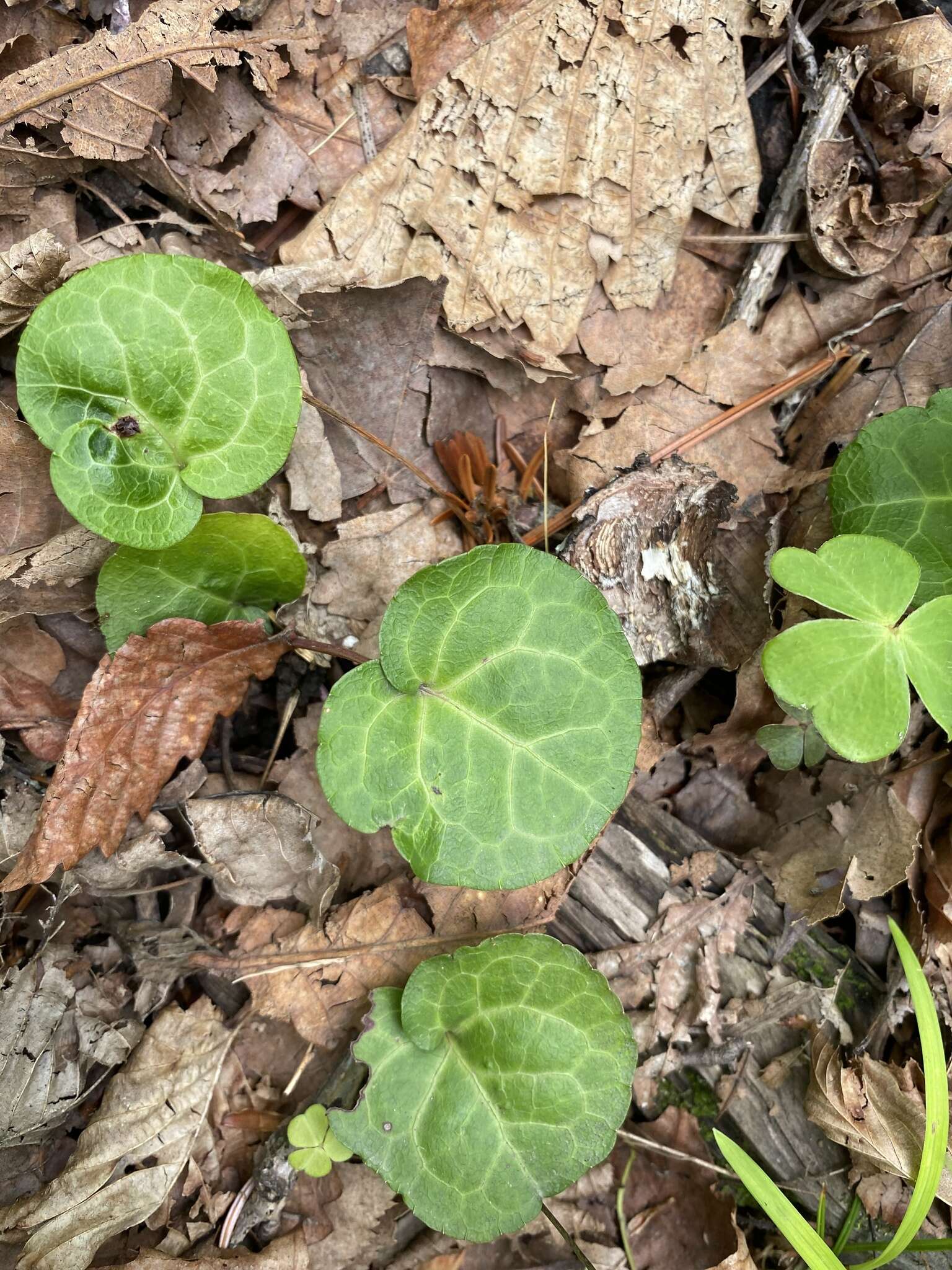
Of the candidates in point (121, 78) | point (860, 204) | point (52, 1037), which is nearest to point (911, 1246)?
point (52, 1037)

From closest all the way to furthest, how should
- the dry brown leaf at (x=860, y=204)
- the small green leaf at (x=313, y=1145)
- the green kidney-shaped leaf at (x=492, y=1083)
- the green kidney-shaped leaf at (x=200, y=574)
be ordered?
the green kidney-shaped leaf at (x=492, y=1083) → the green kidney-shaped leaf at (x=200, y=574) → the small green leaf at (x=313, y=1145) → the dry brown leaf at (x=860, y=204)

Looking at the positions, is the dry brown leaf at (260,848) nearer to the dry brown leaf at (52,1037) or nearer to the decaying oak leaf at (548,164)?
the dry brown leaf at (52,1037)

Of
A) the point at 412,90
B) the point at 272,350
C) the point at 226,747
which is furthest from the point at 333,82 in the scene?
the point at 226,747

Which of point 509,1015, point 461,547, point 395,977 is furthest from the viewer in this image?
point 461,547

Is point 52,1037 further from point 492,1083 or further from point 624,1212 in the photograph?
point 624,1212

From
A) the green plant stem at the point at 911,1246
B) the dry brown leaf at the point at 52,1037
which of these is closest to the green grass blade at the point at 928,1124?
the green plant stem at the point at 911,1246

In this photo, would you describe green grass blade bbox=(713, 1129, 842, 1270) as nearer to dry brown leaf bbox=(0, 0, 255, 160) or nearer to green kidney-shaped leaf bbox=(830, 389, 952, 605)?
green kidney-shaped leaf bbox=(830, 389, 952, 605)

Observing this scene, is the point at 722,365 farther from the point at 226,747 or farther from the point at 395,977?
the point at 395,977
